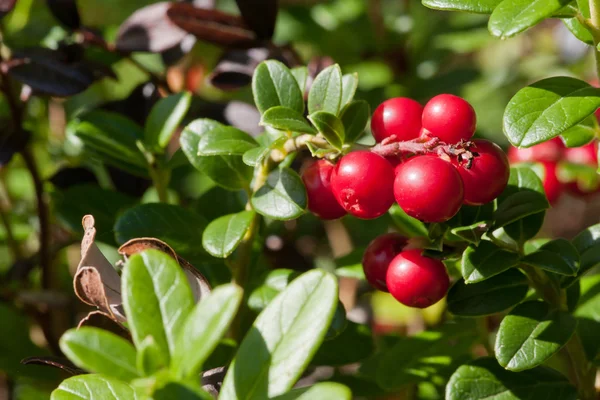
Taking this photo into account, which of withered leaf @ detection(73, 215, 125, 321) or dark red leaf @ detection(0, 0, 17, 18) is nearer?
withered leaf @ detection(73, 215, 125, 321)

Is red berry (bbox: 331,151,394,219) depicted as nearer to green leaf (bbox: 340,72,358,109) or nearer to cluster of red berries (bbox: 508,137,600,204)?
green leaf (bbox: 340,72,358,109)

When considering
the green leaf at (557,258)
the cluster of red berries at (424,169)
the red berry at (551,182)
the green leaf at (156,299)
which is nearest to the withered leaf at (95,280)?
the green leaf at (156,299)

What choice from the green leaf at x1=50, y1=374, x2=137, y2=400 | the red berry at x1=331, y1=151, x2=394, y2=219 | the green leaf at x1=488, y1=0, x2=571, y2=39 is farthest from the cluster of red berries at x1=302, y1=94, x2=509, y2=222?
the green leaf at x1=50, y1=374, x2=137, y2=400

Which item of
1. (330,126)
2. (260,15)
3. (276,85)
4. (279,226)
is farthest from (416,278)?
(260,15)

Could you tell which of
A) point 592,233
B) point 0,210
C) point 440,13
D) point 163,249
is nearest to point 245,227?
point 163,249

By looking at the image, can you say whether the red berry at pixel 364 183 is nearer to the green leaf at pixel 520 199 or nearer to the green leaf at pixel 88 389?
the green leaf at pixel 520 199

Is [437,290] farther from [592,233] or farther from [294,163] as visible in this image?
[294,163]

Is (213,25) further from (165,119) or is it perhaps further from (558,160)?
(558,160)
